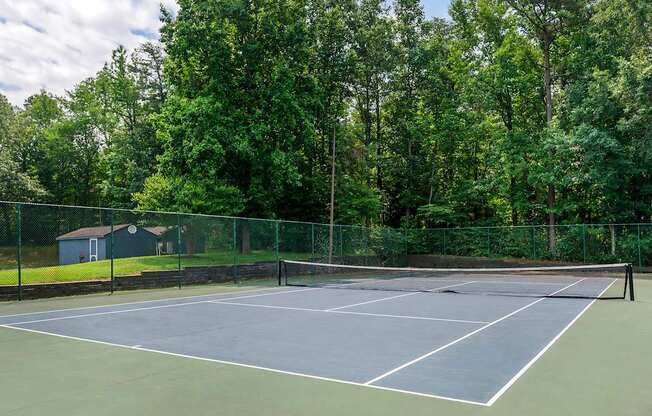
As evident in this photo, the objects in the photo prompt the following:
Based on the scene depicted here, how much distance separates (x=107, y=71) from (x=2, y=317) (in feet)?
136

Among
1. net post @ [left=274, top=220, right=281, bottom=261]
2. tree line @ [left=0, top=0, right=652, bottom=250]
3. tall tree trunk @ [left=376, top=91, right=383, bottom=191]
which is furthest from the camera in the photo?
tall tree trunk @ [left=376, top=91, right=383, bottom=191]

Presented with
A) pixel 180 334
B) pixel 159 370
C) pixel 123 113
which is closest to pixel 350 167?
pixel 123 113

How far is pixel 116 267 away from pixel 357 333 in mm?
10736

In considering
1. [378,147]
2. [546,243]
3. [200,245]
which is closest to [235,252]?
[200,245]

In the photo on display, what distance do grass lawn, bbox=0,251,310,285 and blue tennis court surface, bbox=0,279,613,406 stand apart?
371 cm

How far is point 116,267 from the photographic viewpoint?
1631 cm

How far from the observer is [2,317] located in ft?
34.2

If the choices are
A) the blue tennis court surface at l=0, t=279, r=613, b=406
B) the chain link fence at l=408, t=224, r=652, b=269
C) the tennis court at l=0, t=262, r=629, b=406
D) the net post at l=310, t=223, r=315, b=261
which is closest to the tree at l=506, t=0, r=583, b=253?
the chain link fence at l=408, t=224, r=652, b=269

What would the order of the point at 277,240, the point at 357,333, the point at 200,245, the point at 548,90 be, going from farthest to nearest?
the point at 548,90 < the point at 277,240 < the point at 200,245 < the point at 357,333

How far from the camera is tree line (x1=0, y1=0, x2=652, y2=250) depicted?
2600 cm

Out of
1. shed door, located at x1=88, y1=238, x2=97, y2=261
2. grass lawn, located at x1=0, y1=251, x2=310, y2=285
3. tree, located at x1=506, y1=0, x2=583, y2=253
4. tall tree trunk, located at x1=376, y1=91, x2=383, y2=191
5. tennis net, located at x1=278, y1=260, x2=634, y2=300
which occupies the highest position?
tree, located at x1=506, y1=0, x2=583, y2=253

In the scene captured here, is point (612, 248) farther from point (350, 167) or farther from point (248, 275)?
point (248, 275)

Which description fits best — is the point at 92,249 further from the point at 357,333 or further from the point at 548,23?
the point at 548,23

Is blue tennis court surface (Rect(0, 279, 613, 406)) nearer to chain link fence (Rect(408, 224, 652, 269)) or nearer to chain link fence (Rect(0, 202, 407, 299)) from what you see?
chain link fence (Rect(0, 202, 407, 299))
